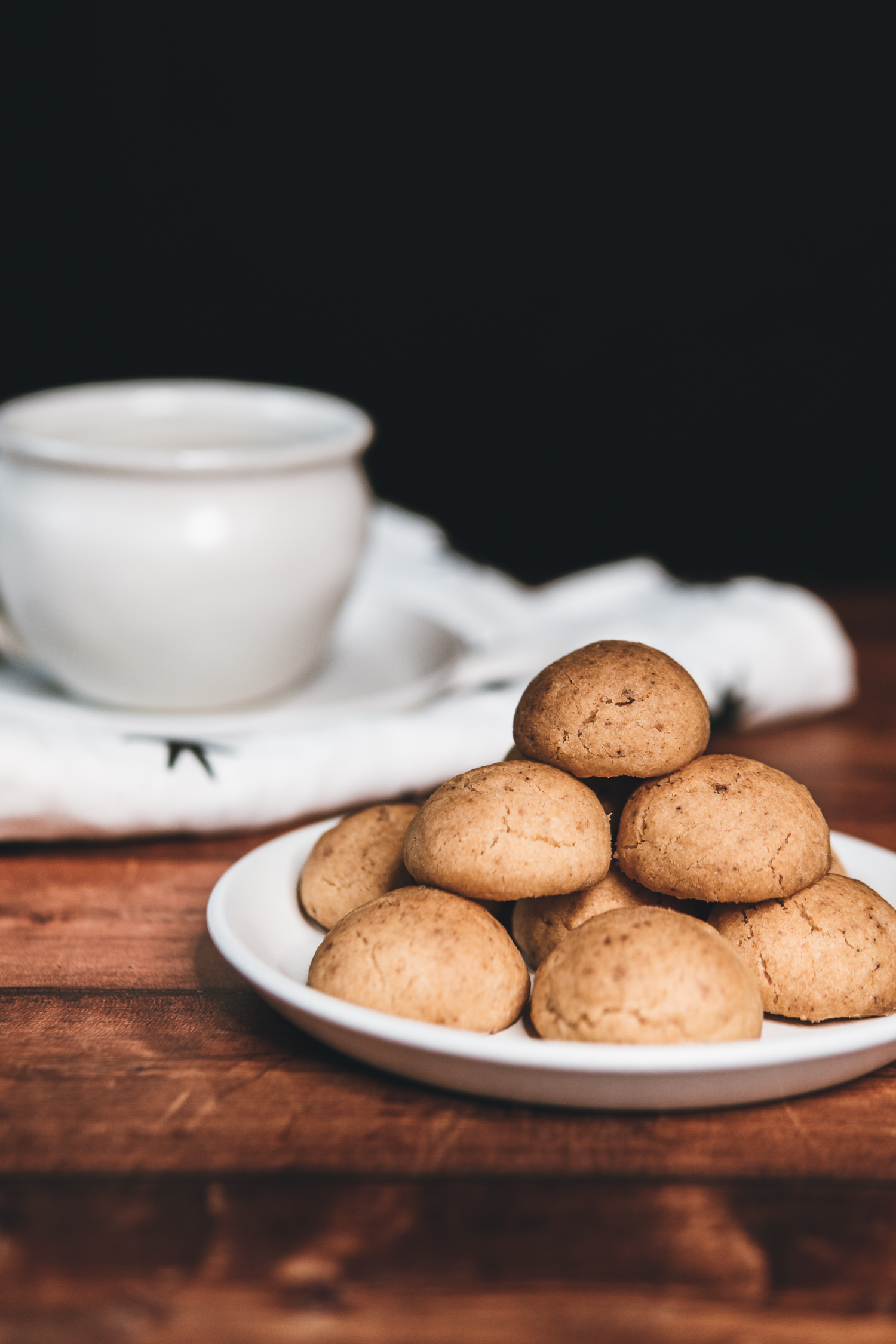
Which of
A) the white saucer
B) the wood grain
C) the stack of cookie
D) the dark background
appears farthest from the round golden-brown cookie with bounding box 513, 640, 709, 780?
the dark background

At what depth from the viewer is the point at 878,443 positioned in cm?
249

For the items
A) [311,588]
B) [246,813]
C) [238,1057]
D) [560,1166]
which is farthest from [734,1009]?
[311,588]

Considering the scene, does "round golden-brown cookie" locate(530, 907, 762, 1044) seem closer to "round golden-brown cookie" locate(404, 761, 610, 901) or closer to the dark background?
"round golden-brown cookie" locate(404, 761, 610, 901)

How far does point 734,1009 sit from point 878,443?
2.12 metres

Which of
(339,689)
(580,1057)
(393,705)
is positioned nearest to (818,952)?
(580,1057)

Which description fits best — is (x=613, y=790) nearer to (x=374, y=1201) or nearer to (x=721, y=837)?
(x=721, y=837)

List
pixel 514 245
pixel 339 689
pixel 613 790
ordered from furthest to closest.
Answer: pixel 514 245, pixel 339 689, pixel 613 790

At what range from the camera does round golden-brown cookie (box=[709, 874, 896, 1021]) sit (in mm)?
650

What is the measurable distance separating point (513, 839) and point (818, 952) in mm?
167

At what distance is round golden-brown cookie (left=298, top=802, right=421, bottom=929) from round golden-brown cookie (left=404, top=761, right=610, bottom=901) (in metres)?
0.06

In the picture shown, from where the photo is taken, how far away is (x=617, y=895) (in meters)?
0.70

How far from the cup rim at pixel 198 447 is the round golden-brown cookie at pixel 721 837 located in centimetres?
49

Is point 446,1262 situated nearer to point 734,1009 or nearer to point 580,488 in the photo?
point 734,1009

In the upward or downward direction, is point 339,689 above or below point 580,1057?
below
